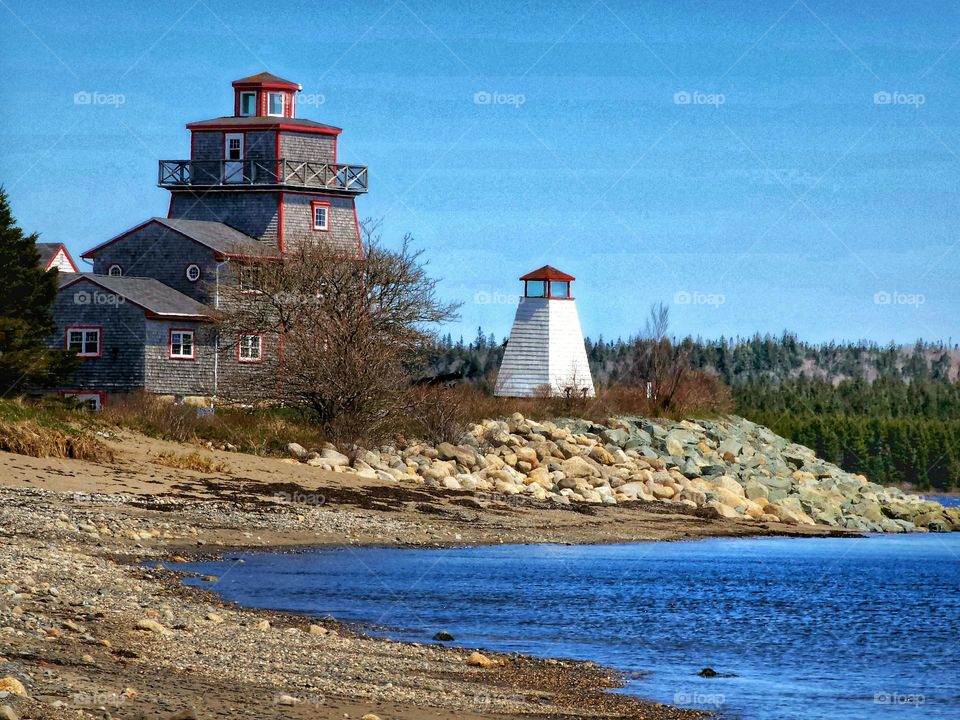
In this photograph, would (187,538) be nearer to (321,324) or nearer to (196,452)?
(196,452)

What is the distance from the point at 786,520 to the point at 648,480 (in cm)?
497

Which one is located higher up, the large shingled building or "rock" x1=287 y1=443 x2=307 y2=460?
the large shingled building

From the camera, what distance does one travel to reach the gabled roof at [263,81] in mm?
60125

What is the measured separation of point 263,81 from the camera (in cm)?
6006

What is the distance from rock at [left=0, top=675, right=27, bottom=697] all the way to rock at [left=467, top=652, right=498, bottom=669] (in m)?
Answer: 6.29

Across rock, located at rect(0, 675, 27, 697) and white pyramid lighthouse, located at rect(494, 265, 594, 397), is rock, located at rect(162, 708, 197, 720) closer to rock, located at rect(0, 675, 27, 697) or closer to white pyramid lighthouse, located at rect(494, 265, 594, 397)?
rock, located at rect(0, 675, 27, 697)

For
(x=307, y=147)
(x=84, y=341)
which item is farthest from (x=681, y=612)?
(x=307, y=147)

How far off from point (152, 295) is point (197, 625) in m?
39.0

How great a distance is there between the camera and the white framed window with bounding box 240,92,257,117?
60.8 meters

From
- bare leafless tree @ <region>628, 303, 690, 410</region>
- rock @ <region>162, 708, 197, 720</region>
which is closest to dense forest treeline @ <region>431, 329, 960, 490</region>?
bare leafless tree @ <region>628, 303, 690, 410</region>

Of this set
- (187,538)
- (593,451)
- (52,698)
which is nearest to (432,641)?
(52,698)

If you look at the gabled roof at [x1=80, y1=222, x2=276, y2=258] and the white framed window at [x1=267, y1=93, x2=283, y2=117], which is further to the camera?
the white framed window at [x1=267, y1=93, x2=283, y2=117]

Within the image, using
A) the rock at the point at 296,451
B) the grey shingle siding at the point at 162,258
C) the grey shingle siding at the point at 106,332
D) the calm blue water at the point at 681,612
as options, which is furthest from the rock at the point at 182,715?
the grey shingle siding at the point at 162,258

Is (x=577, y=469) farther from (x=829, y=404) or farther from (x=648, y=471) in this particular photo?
(x=829, y=404)
